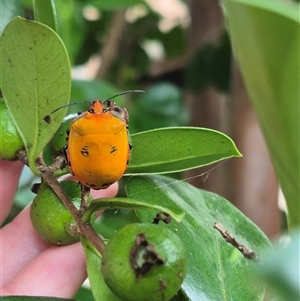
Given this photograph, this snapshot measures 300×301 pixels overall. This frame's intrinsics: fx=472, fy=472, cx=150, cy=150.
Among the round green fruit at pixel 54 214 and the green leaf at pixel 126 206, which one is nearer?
the green leaf at pixel 126 206

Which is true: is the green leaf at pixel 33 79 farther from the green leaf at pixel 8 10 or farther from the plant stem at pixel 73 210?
the green leaf at pixel 8 10

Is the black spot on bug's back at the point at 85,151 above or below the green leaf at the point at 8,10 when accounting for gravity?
below

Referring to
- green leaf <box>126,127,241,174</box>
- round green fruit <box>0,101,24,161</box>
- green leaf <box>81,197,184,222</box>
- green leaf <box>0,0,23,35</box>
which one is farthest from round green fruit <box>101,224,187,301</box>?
green leaf <box>0,0,23,35</box>

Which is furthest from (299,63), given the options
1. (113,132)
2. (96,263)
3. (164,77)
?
(164,77)

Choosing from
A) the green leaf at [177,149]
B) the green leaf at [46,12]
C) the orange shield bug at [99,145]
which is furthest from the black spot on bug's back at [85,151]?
the green leaf at [46,12]

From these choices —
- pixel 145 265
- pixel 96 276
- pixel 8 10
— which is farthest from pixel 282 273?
pixel 8 10

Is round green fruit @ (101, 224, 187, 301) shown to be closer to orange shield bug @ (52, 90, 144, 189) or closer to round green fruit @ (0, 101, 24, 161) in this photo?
orange shield bug @ (52, 90, 144, 189)

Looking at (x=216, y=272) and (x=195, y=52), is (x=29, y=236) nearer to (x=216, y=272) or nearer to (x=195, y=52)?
(x=216, y=272)
